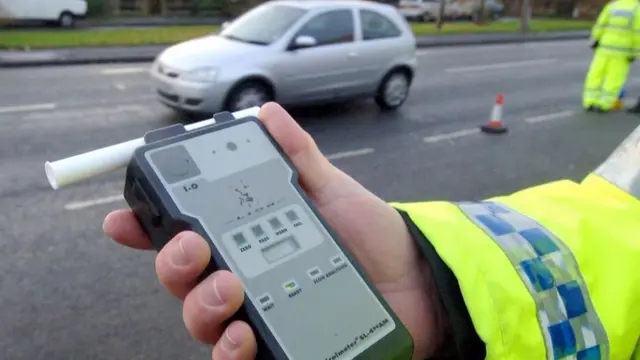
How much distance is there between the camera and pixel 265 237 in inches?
46.3

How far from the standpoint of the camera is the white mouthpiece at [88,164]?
41.7 inches

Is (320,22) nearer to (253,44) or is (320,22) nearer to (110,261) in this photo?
(253,44)

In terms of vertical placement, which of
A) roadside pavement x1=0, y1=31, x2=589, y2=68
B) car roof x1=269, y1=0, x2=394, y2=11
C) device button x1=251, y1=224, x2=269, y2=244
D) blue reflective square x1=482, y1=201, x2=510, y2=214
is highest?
car roof x1=269, y1=0, x2=394, y2=11

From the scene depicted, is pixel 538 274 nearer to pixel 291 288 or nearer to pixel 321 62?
pixel 291 288

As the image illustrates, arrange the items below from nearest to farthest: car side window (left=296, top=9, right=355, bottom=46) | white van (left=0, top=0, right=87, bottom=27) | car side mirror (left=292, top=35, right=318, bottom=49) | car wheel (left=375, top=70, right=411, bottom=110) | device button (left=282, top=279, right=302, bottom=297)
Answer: device button (left=282, top=279, right=302, bottom=297), car side mirror (left=292, top=35, right=318, bottom=49), car side window (left=296, top=9, right=355, bottom=46), car wheel (left=375, top=70, right=411, bottom=110), white van (left=0, top=0, right=87, bottom=27)

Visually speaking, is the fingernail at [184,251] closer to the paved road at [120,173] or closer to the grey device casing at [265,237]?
the grey device casing at [265,237]

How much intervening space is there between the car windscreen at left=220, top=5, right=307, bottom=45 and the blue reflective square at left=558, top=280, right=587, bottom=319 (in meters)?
7.26

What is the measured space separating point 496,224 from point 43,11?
2048 cm

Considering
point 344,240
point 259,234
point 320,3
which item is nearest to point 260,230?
point 259,234

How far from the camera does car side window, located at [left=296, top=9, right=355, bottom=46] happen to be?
8.41 meters

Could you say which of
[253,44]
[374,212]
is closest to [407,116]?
[253,44]

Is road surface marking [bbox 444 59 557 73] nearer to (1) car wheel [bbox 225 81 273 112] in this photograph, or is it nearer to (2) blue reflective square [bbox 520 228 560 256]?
(1) car wheel [bbox 225 81 273 112]

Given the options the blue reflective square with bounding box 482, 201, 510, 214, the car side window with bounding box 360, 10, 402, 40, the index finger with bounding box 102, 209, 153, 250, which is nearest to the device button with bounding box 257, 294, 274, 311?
the index finger with bounding box 102, 209, 153, 250

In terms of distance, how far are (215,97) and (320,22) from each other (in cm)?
189
